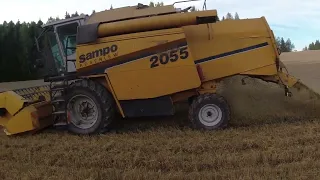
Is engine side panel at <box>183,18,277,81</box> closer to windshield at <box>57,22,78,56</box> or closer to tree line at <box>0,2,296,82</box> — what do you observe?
windshield at <box>57,22,78,56</box>

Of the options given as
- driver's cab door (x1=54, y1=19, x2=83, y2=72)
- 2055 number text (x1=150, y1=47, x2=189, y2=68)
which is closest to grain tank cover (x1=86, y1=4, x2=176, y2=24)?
driver's cab door (x1=54, y1=19, x2=83, y2=72)

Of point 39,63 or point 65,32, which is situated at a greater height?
point 65,32

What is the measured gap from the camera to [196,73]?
7.23 metres

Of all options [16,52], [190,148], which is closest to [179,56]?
[190,148]

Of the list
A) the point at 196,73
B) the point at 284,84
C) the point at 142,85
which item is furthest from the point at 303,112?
the point at 142,85

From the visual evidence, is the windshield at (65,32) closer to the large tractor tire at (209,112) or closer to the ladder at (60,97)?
the ladder at (60,97)

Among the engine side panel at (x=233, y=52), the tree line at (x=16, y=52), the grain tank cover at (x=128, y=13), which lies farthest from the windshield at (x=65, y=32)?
the tree line at (x=16, y=52)

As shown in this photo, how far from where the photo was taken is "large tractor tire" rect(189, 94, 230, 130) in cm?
724

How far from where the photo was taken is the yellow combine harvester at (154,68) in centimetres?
720

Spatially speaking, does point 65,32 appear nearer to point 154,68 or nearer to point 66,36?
point 66,36

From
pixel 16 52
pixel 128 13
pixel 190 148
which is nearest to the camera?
pixel 190 148

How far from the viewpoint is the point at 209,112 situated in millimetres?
7320

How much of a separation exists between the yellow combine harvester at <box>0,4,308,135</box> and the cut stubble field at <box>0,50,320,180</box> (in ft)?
1.21

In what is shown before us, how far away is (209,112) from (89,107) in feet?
6.77
